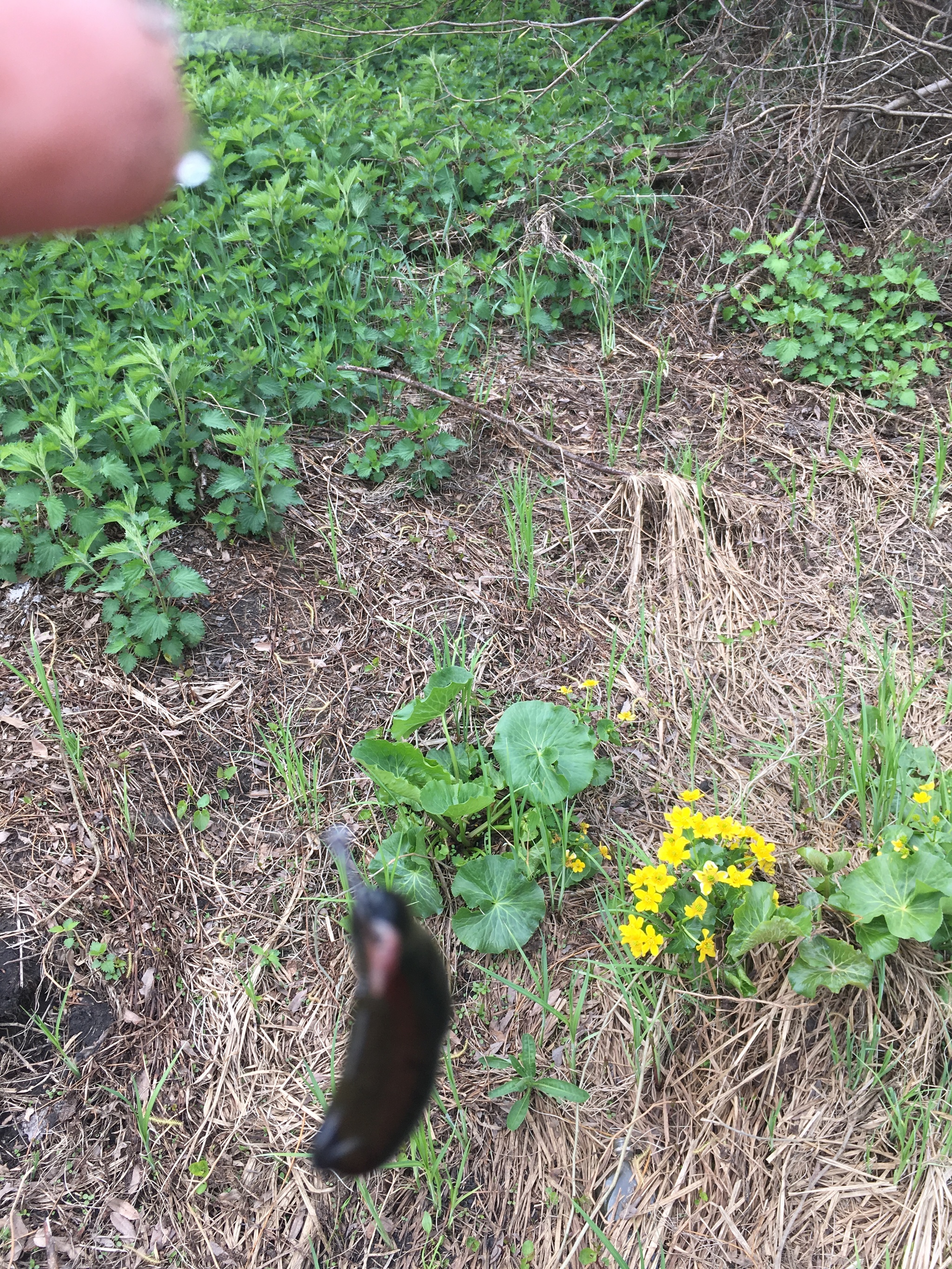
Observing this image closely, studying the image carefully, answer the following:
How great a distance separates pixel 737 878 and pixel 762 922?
0.32ft

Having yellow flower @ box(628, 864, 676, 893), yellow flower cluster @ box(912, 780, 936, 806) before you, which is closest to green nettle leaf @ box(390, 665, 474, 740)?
yellow flower @ box(628, 864, 676, 893)

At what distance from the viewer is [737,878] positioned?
5.81ft

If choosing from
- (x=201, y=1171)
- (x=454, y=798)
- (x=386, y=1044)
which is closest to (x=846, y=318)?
(x=454, y=798)

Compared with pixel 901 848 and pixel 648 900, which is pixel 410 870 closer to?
pixel 648 900

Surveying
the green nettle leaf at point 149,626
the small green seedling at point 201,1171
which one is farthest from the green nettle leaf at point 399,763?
the small green seedling at point 201,1171

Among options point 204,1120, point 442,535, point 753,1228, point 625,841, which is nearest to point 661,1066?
point 753,1228

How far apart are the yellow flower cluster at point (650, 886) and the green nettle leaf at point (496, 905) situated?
23 cm

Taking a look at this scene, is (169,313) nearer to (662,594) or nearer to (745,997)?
(662,594)

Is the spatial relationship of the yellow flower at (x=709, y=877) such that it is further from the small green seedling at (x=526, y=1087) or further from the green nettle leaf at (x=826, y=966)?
the small green seedling at (x=526, y=1087)

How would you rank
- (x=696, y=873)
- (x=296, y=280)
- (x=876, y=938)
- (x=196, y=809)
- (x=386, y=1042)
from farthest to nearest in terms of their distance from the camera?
(x=296, y=280) < (x=196, y=809) < (x=696, y=873) < (x=876, y=938) < (x=386, y=1042)

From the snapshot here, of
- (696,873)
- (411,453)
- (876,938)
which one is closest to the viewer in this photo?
(876,938)

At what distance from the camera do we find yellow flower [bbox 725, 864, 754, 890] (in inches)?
69.4

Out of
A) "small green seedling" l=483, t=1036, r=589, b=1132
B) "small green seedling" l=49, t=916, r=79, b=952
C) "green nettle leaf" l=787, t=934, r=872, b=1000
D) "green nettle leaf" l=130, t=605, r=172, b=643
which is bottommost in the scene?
"small green seedling" l=483, t=1036, r=589, b=1132

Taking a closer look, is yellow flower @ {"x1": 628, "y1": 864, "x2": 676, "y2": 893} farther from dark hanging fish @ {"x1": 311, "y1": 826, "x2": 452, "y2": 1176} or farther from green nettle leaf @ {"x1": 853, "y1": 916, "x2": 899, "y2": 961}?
dark hanging fish @ {"x1": 311, "y1": 826, "x2": 452, "y2": 1176}
